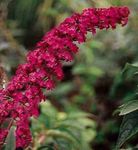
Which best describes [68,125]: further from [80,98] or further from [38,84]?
[80,98]

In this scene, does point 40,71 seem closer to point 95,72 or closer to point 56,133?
point 56,133

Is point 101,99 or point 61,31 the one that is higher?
point 61,31

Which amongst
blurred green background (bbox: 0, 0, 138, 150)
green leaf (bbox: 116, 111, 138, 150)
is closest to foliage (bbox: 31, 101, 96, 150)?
green leaf (bbox: 116, 111, 138, 150)

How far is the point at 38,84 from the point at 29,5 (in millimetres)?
4048

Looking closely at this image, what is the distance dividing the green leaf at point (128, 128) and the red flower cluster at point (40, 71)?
0.33m

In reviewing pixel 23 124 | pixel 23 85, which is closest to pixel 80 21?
pixel 23 85

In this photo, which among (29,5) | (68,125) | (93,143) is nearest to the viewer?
(68,125)

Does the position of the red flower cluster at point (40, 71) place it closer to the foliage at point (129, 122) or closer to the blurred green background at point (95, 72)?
the foliage at point (129, 122)

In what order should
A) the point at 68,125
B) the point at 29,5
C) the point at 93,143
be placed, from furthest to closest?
the point at 29,5
the point at 93,143
the point at 68,125

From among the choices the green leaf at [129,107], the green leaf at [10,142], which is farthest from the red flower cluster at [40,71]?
the green leaf at [129,107]

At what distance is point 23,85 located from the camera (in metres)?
1.91

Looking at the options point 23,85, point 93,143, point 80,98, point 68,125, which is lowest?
point 93,143

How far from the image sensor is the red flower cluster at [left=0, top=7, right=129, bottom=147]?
188 cm

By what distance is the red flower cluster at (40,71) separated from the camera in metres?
1.88
